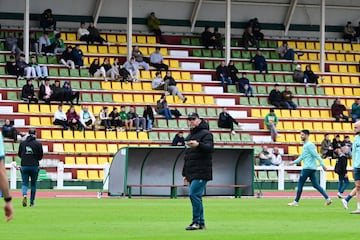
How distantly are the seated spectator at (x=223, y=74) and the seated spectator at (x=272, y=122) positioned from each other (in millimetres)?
3221

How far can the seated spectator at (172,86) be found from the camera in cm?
5069

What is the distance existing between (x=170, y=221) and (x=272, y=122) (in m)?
28.7

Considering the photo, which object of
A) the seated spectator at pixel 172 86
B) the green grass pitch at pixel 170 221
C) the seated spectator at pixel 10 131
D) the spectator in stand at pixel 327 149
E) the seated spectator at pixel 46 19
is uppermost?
the seated spectator at pixel 46 19

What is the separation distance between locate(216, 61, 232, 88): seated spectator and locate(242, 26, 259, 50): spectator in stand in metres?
3.57

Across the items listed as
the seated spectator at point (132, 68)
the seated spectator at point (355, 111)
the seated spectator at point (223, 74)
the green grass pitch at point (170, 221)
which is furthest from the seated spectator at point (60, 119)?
the green grass pitch at point (170, 221)

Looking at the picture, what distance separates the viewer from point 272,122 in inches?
1992

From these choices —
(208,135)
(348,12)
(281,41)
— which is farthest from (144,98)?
(208,135)

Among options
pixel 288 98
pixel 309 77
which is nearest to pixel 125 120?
pixel 288 98

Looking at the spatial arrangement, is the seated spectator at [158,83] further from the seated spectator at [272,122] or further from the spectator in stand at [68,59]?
the seated spectator at [272,122]

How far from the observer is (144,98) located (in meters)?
50.4

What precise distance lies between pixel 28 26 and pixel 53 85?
302 cm

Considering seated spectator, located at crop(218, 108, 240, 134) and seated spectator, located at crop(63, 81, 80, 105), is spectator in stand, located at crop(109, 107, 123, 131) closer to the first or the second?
seated spectator, located at crop(63, 81, 80, 105)

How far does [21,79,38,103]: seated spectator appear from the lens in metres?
46.7

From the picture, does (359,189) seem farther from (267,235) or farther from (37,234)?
(37,234)
